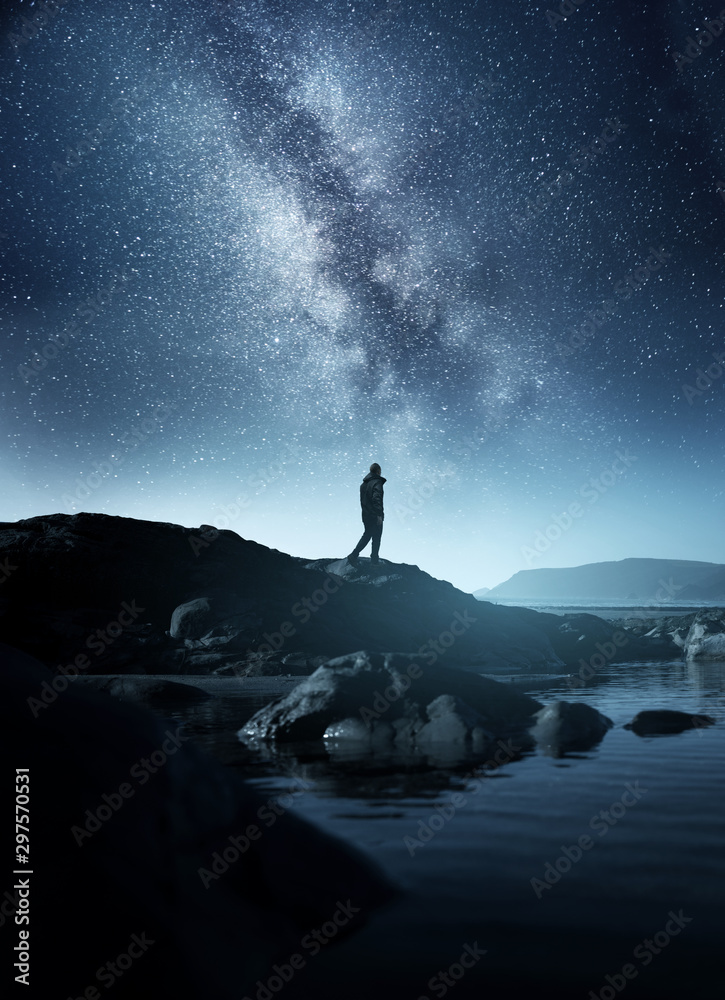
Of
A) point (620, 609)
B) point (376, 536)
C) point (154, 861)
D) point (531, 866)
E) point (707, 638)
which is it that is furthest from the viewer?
point (620, 609)

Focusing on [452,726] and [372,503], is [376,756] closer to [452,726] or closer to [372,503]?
[452,726]

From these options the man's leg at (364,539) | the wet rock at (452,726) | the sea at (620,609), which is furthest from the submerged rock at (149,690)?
the sea at (620,609)

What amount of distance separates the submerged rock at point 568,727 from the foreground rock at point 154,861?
4046 mm

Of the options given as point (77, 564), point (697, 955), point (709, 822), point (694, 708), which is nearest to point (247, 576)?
point (77, 564)

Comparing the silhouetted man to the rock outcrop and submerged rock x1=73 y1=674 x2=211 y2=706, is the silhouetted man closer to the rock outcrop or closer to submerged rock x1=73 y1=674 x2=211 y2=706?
the rock outcrop

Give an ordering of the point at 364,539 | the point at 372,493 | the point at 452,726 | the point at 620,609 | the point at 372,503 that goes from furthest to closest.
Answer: the point at 620,609, the point at 364,539, the point at 372,503, the point at 372,493, the point at 452,726

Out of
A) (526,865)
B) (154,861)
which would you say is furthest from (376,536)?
(154,861)

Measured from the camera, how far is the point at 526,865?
3.06 metres

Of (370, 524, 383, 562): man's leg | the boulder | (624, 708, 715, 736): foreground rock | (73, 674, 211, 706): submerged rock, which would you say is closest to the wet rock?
(624, 708, 715, 736): foreground rock

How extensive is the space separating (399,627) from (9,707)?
16.2 metres

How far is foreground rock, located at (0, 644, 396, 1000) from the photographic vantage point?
1.92 meters

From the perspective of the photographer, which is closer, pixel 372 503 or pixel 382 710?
pixel 382 710

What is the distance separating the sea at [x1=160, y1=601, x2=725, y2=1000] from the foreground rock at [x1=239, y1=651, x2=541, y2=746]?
26.2 inches

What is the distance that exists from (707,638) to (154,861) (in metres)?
22.4
